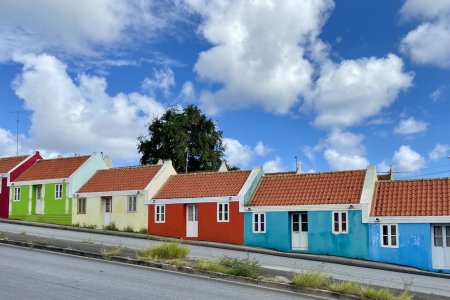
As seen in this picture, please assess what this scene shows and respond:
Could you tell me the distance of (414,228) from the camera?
2755cm

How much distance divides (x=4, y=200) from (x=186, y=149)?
71.2 ft

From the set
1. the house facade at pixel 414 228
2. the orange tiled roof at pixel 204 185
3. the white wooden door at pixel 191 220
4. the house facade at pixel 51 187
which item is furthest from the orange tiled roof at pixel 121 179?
the house facade at pixel 414 228

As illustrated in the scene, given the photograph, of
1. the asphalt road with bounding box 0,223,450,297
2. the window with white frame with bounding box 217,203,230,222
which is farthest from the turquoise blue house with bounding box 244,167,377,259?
the asphalt road with bounding box 0,223,450,297

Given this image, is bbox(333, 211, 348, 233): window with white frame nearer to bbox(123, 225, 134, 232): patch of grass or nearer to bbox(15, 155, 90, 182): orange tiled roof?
bbox(123, 225, 134, 232): patch of grass

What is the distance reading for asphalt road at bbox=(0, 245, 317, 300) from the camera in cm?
1095

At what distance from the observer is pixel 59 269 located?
556 inches

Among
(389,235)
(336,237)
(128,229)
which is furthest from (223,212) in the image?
(389,235)

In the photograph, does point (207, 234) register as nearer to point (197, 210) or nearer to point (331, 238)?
point (197, 210)

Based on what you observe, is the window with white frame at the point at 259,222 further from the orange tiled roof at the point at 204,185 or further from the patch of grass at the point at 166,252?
the patch of grass at the point at 166,252

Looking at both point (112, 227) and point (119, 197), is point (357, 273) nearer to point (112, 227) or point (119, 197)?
point (112, 227)

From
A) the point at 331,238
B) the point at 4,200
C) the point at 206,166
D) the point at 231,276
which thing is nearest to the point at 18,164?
the point at 4,200

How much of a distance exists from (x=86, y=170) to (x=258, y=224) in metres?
16.1

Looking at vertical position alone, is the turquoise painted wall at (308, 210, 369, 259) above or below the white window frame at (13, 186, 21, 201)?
below

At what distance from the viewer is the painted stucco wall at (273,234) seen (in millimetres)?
30625
